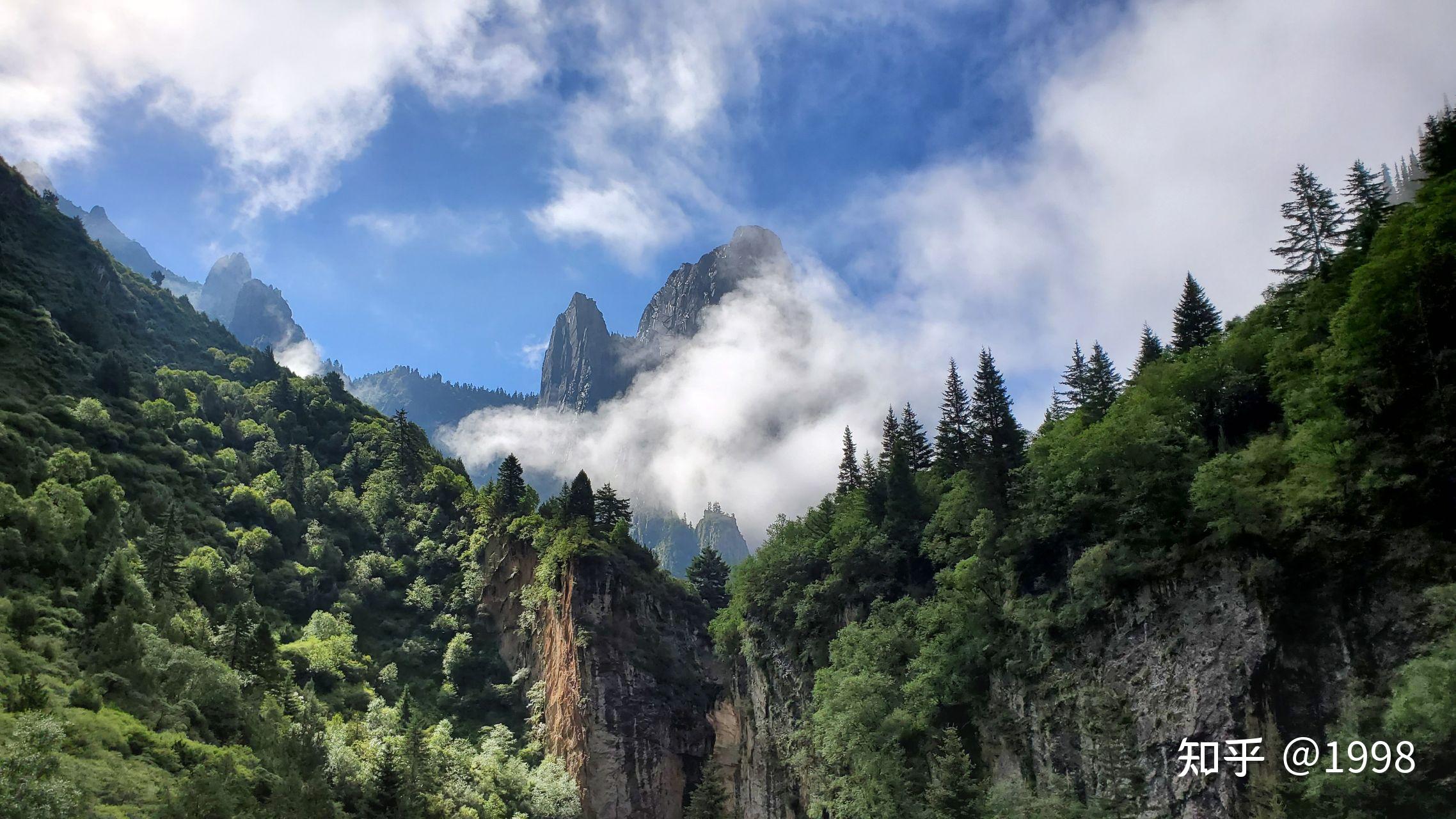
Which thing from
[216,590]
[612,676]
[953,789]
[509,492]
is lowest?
[953,789]

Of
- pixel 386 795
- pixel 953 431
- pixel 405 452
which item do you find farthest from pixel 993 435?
pixel 405 452

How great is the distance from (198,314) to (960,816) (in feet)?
580

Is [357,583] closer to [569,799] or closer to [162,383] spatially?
[569,799]

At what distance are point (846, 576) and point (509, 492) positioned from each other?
2110 inches

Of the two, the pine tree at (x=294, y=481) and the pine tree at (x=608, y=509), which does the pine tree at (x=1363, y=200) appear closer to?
the pine tree at (x=608, y=509)

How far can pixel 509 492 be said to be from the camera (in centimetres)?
10381

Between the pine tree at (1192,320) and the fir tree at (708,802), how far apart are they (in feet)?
186

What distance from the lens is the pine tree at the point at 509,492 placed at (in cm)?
10100

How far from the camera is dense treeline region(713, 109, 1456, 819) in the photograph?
106 feet

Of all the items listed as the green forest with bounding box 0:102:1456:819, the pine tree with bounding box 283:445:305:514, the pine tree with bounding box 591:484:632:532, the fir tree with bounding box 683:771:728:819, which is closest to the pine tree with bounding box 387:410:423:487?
the green forest with bounding box 0:102:1456:819

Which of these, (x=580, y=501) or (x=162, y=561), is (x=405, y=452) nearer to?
(x=580, y=501)

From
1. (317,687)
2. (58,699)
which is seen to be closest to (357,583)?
(317,687)

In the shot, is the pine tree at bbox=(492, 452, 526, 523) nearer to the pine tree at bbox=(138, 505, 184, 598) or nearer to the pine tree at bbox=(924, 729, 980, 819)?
the pine tree at bbox=(138, 505, 184, 598)

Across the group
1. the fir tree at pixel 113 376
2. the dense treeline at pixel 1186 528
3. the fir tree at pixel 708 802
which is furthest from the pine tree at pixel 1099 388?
the fir tree at pixel 113 376
